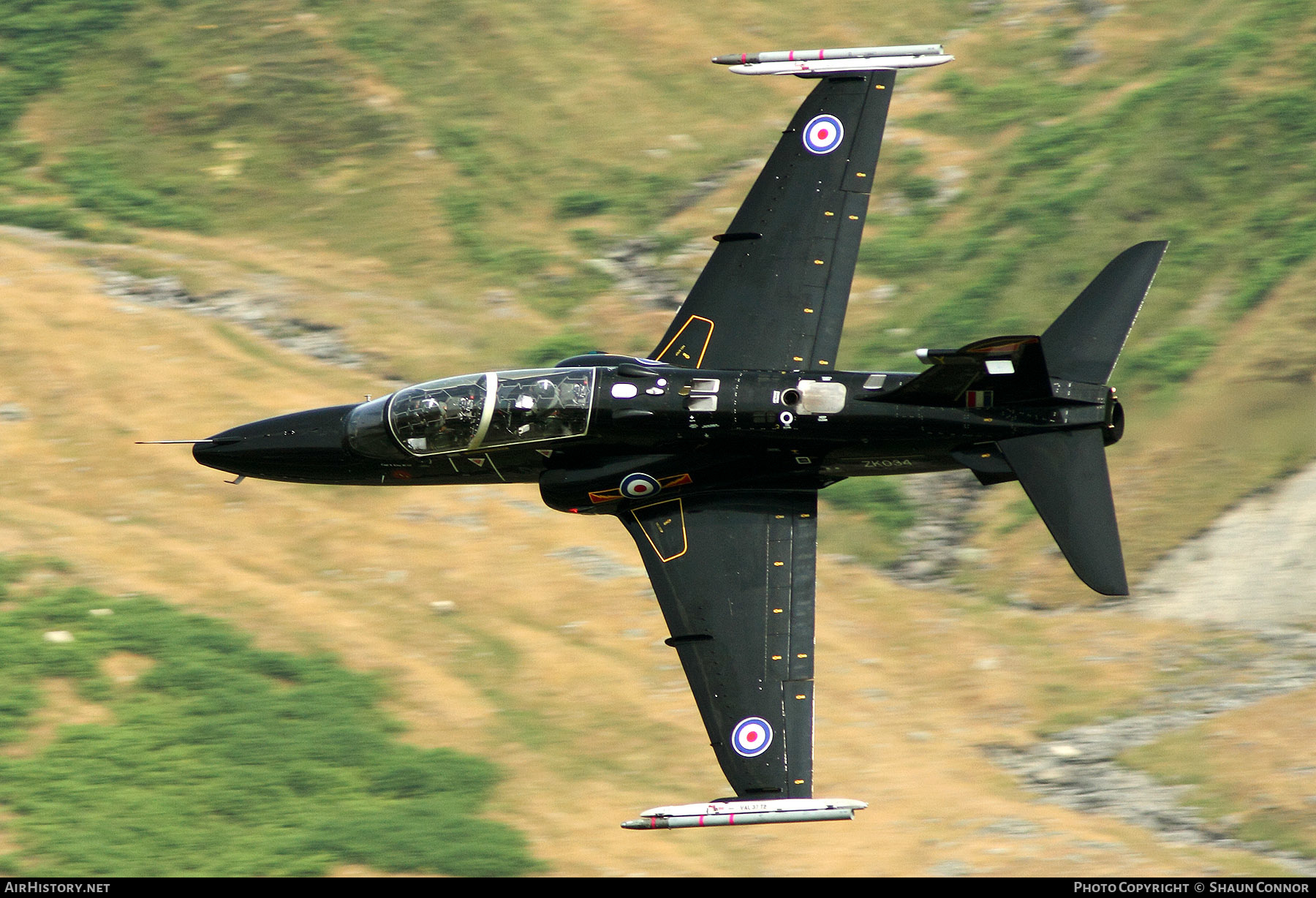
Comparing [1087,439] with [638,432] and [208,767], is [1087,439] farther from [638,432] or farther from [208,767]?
[208,767]

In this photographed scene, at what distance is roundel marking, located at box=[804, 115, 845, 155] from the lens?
19906 mm

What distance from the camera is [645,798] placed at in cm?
1877

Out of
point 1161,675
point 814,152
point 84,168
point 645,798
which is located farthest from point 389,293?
point 1161,675

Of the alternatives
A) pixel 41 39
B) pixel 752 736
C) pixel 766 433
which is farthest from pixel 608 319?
pixel 41 39

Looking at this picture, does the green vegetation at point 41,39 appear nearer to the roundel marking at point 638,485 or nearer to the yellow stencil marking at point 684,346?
the yellow stencil marking at point 684,346

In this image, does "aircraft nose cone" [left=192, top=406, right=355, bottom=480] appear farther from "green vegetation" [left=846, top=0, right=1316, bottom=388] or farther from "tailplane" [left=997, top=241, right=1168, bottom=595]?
"green vegetation" [left=846, top=0, right=1316, bottom=388]

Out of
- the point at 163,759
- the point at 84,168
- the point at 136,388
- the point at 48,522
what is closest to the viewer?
the point at 163,759

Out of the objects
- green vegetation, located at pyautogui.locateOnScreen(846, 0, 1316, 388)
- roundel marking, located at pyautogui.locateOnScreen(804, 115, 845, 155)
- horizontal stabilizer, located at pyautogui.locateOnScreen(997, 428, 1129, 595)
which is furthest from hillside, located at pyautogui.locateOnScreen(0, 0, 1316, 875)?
roundel marking, located at pyautogui.locateOnScreen(804, 115, 845, 155)

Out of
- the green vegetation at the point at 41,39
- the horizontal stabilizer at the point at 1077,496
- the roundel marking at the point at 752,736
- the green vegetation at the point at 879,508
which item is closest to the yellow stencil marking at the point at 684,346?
the horizontal stabilizer at the point at 1077,496

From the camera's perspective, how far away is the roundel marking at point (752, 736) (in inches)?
650

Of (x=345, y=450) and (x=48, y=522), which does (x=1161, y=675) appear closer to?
(x=345, y=450)

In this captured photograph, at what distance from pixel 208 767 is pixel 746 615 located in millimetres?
7762

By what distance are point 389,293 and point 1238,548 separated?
16068mm

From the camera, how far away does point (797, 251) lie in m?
19.4
